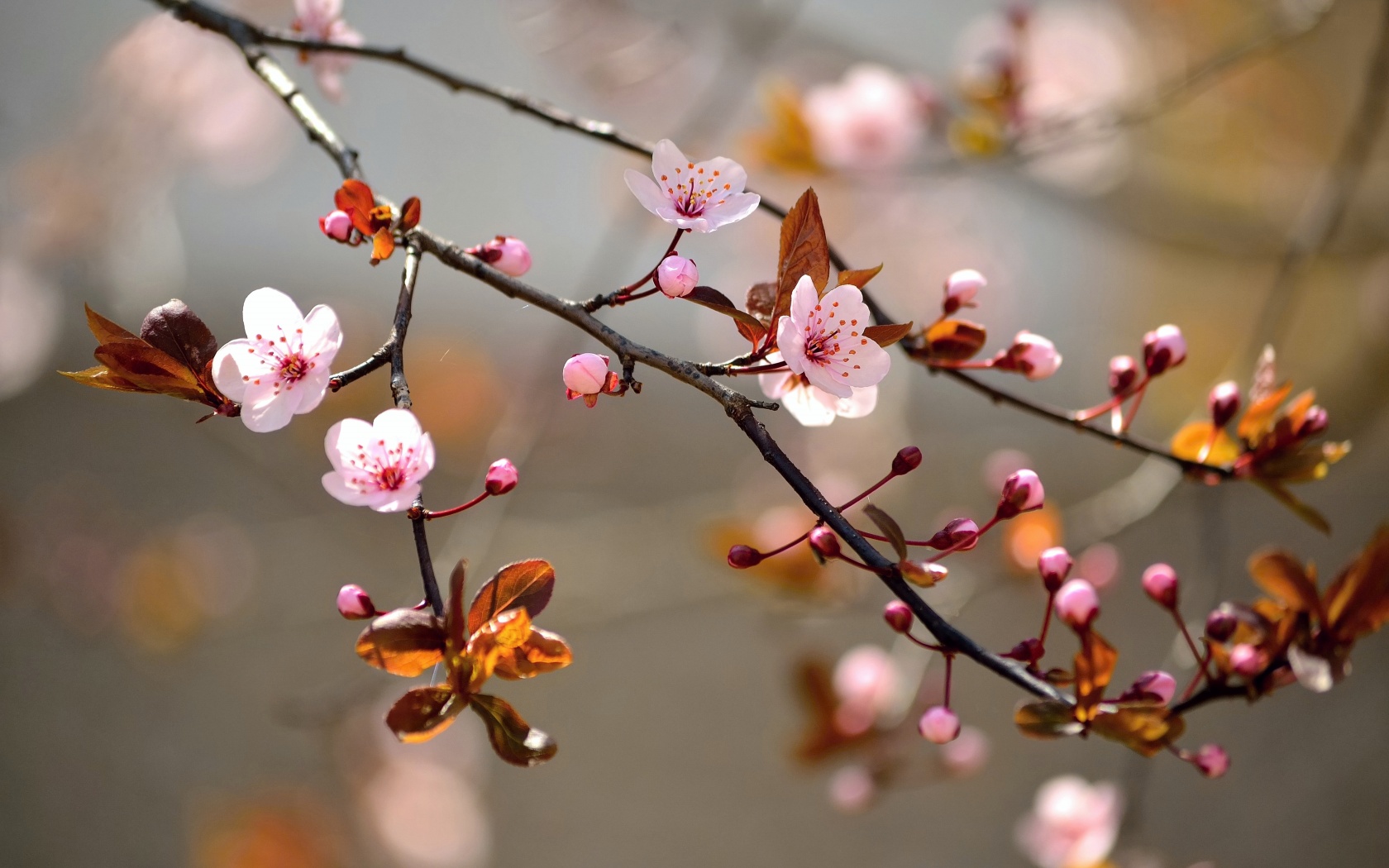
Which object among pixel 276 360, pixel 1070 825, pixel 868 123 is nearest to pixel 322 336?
pixel 276 360

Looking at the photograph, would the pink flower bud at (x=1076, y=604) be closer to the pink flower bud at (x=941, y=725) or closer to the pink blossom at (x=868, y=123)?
the pink flower bud at (x=941, y=725)

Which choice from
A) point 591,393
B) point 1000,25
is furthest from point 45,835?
point 1000,25

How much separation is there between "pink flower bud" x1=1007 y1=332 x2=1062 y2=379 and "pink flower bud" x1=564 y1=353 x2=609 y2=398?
21cm

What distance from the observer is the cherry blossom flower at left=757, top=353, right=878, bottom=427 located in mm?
344

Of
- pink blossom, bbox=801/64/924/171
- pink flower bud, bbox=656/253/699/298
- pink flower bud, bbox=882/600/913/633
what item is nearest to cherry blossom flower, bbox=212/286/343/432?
pink flower bud, bbox=656/253/699/298

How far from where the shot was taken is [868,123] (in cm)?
95

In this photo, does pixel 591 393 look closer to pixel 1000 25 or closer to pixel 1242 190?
pixel 1000 25

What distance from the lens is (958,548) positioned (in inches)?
11.8

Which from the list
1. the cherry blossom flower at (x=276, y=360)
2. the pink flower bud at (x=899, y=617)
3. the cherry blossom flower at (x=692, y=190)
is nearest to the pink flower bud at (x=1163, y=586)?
the pink flower bud at (x=899, y=617)

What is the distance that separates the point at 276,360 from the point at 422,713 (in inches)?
5.0

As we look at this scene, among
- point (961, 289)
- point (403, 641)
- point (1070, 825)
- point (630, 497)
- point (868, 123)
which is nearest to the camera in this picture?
point (403, 641)

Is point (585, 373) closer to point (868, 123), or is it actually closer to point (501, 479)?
point (501, 479)

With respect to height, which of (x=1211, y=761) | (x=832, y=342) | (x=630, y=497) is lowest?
(x=630, y=497)

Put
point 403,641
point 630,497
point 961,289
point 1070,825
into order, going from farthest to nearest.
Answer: point 630,497
point 1070,825
point 961,289
point 403,641
